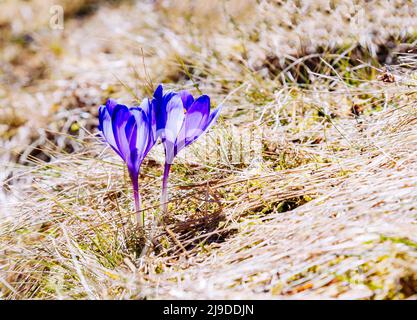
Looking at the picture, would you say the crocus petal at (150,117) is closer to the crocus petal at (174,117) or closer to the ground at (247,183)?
the crocus petal at (174,117)

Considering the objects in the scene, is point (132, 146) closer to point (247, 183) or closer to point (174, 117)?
point (174, 117)

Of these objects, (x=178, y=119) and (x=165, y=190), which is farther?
(x=165, y=190)

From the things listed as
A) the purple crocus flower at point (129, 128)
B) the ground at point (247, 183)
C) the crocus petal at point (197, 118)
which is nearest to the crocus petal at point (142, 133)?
the purple crocus flower at point (129, 128)

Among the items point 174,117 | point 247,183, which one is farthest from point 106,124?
point 247,183

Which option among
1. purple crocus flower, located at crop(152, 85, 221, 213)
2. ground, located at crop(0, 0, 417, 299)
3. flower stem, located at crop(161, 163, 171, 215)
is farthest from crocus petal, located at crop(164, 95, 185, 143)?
ground, located at crop(0, 0, 417, 299)

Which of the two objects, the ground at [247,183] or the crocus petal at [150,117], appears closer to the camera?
the ground at [247,183]

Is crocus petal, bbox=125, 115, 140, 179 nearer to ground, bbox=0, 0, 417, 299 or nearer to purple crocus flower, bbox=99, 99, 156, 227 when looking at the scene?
purple crocus flower, bbox=99, 99, 156, 227
